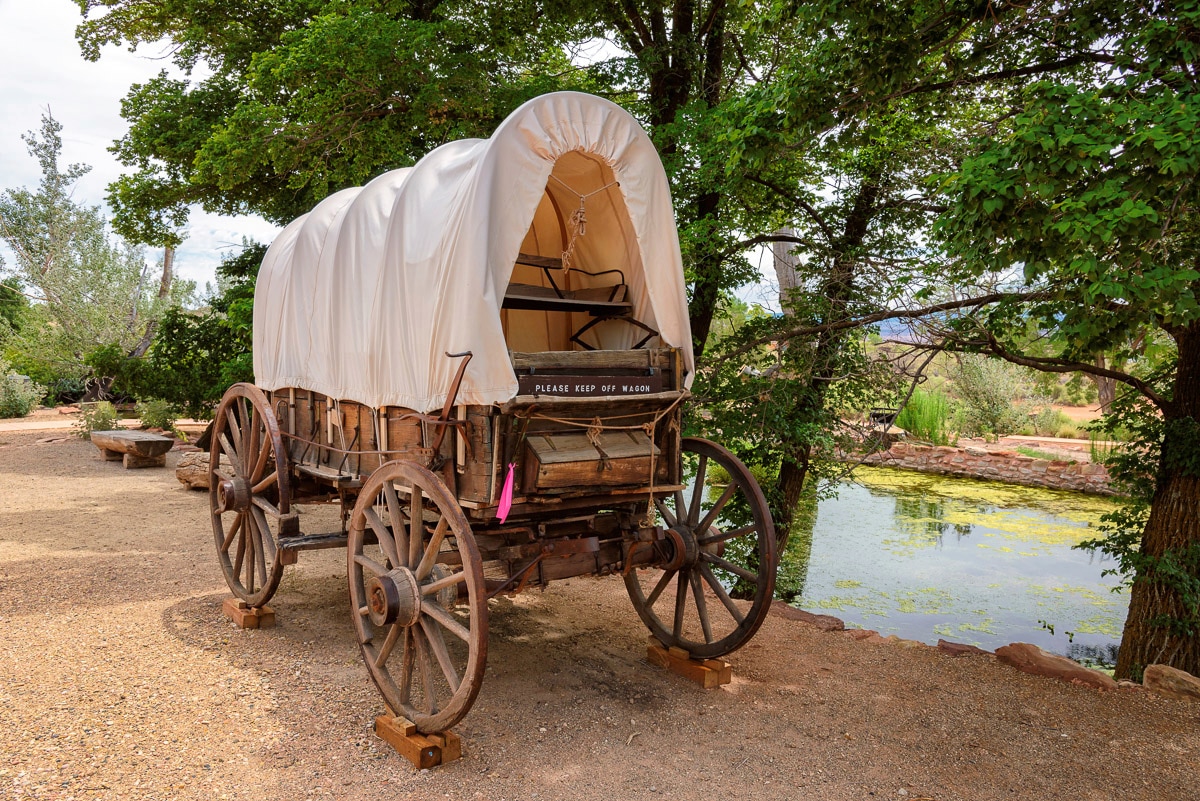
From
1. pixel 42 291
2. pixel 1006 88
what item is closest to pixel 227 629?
pixel 1006 88

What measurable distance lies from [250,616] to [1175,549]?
6287mm

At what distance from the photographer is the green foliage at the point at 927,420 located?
17.5m

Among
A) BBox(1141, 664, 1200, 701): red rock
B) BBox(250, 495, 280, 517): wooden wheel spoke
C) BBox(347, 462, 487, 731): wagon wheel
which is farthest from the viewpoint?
BBox(250, 495, 280, 517): wooden wheel spoke

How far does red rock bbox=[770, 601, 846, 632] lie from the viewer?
577 cm

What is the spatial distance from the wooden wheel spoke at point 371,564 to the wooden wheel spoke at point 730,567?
1826 millimetres

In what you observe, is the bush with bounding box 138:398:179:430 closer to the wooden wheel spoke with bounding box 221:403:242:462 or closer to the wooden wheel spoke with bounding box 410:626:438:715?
the wooden wheel spoke with bounding box 221:403:242:462

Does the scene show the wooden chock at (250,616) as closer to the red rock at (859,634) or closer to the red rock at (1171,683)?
the red rock at (859,634)

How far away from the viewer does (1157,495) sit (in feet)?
19.1

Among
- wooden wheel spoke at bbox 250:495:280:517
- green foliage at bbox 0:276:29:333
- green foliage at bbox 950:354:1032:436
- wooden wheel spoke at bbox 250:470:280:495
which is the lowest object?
wooden wheel spoke at bbox 250:495:280:517

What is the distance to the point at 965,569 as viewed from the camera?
10.7 metres

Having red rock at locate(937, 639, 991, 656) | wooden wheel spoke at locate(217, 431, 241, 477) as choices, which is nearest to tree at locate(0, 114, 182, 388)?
wooden wheel spoke at locate(217, 431, 241, 477)

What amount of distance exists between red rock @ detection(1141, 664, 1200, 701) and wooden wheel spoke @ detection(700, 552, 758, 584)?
2.52 m

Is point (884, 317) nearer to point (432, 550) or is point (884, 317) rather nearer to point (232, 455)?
point (432, 550)

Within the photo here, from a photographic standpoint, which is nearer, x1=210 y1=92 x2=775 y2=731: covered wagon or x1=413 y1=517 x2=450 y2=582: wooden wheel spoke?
x1=413 y1=517 x2=450 y2=582: wooden wheel spoke
